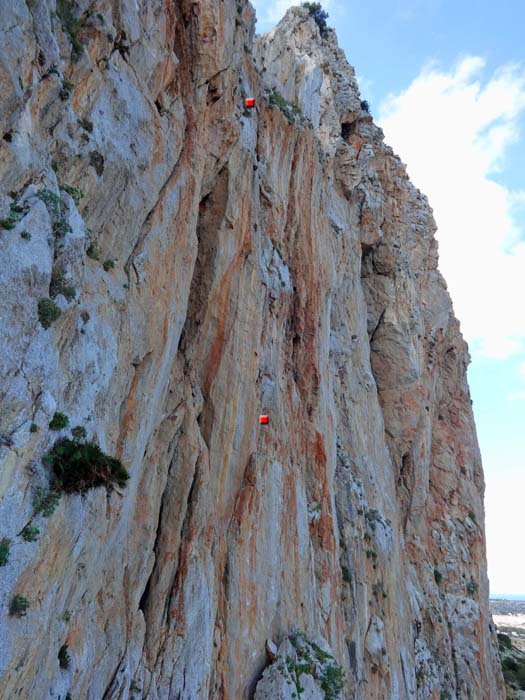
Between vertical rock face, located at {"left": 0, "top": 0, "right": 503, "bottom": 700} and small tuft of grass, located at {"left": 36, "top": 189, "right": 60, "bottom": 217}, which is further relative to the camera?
small tuft of grass, located at {"left": 36, "top": 189, "right": 60, "bottom": 217}

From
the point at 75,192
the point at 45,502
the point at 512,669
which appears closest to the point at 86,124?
the point at 75,192


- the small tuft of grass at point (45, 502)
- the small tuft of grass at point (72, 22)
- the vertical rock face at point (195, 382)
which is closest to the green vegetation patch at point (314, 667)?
the vertical rock face at point (195, 382)

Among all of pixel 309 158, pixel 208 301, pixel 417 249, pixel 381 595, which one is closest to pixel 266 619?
pixel 208 301

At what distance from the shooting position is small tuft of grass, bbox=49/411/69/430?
9.24m

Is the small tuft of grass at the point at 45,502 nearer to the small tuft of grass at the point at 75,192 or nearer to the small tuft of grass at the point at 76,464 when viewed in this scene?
the small tuft of grass at the point at 76,464

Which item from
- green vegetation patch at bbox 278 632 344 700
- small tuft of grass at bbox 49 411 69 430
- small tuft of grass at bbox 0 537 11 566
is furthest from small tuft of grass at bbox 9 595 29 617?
green vegetation patch at bbox 278 632 344 700

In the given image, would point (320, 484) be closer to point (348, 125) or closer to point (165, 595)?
point (165, 595)

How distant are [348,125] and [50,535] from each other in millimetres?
33190

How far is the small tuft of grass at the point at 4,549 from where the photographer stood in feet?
26.1

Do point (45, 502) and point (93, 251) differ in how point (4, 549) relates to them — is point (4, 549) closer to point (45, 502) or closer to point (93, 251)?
point (45, 502)

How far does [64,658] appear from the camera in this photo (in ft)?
32.3

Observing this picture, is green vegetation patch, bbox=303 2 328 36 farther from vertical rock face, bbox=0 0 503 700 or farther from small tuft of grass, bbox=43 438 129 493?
small tuft of grass, bbox=43 438 129 493

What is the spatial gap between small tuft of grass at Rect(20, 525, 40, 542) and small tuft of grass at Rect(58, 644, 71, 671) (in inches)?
98.6

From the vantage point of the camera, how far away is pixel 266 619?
1720 centimetres
